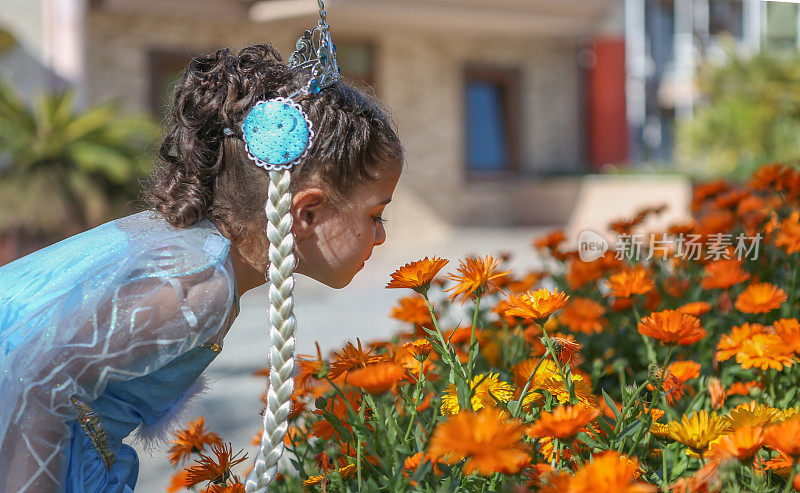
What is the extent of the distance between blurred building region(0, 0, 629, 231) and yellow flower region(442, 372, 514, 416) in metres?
6.63

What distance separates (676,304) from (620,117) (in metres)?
10.8

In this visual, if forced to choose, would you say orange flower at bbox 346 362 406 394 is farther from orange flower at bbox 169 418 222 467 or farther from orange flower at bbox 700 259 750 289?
orange flower at bbox 700 259 750 289

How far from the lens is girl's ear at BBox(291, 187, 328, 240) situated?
117cm

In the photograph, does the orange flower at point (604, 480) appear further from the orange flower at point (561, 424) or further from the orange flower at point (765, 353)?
the orange flower at point (765, 353)

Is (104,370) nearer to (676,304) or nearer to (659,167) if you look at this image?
(676,304)

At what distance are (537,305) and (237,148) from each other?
0.48 meters

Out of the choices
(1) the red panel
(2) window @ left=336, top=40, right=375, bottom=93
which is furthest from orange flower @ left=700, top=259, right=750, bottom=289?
Answer: (1) the red panel

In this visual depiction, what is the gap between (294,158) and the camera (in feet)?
3.65

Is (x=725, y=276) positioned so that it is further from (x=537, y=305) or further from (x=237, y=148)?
(x=237, y=148)

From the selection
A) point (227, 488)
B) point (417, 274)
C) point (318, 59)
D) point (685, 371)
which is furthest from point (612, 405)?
point (318, 59)

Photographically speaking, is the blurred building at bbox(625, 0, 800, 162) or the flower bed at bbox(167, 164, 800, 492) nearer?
the flower bed at bbox(167, 164, 800, 492)

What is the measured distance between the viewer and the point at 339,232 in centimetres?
123

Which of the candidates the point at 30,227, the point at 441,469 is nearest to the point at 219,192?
the point at 441,469

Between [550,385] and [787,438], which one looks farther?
[550,385]
